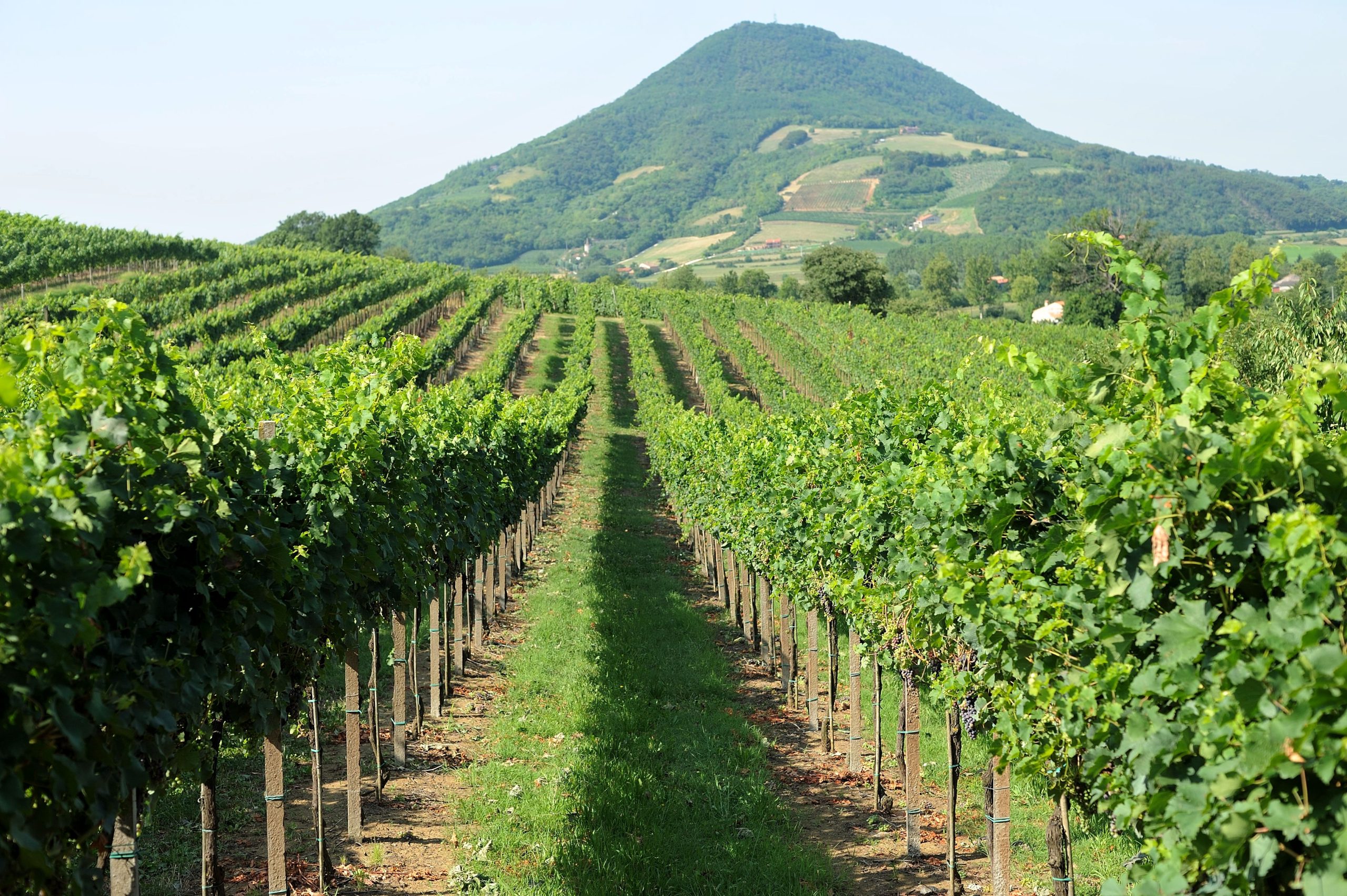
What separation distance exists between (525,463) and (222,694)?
48.6ft

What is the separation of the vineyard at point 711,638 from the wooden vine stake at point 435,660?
0.20 m

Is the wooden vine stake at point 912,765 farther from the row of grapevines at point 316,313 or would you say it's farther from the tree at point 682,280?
the tree at point 682,280

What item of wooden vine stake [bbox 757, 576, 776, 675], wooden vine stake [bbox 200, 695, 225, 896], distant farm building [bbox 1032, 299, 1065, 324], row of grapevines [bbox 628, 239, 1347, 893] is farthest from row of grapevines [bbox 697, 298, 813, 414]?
distant farm building [bbox 1032, 299, 1065, 324]

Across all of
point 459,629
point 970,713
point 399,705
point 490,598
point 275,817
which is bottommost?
point 490,598

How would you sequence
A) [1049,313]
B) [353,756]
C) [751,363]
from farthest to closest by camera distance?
[1049,313] < [751,363] < [353,756]

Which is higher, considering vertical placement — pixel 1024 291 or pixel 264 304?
pixel 1024 291

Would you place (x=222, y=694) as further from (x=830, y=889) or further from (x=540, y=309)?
(x=540, y=309)

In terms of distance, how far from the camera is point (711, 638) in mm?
16797

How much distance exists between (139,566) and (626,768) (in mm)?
6765

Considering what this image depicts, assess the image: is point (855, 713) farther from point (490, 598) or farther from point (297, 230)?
point (297, 230)

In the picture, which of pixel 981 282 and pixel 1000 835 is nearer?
pixel 1000 835

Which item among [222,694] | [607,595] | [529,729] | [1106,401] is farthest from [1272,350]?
[222,694]

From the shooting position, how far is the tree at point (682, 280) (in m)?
133

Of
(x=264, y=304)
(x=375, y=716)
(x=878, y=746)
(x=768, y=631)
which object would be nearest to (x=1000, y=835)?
(x=878, y=746)
